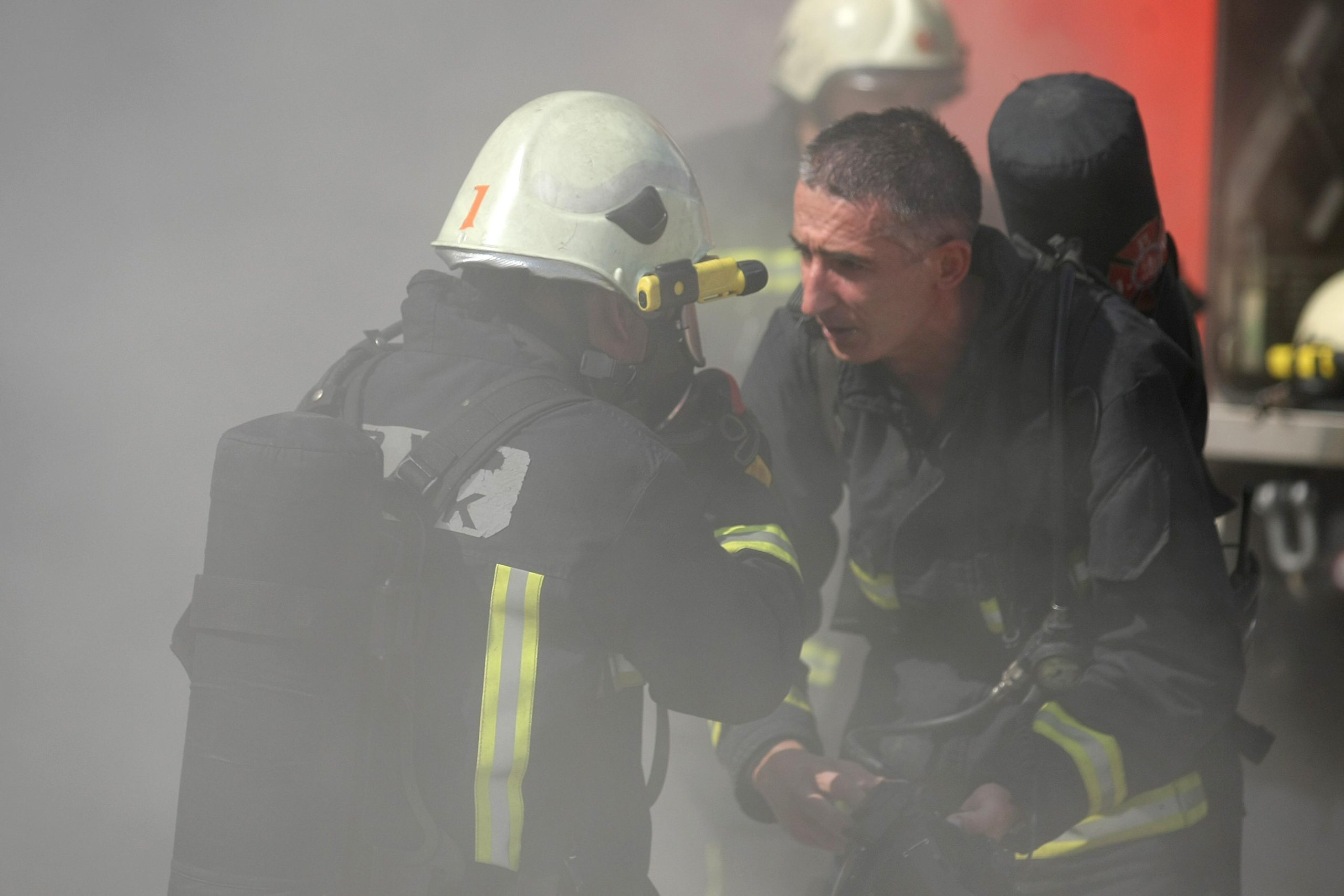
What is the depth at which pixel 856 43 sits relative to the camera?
3711 mm

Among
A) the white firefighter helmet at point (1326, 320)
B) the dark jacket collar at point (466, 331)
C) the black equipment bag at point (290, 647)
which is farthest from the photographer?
the white firefighter helmet at point (1326, 320)

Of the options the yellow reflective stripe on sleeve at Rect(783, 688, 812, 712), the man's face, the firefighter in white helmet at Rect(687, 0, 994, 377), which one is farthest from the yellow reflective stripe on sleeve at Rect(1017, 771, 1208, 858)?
the firefighter in white helmet at Rect(687, 0, 994, 377)

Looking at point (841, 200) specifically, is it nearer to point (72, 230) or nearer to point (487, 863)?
point (487, 863)

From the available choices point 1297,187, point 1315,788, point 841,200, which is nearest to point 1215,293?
point 1297,187

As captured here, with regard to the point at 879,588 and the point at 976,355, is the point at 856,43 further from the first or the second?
the point at 879,588

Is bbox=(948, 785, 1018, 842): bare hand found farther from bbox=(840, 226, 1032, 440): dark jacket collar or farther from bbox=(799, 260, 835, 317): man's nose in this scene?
bbox=(799, 260, 835, 317): man's nose

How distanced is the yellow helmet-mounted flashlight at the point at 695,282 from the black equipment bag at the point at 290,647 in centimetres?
30

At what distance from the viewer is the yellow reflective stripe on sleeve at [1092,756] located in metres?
1.74

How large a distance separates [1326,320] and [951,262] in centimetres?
337

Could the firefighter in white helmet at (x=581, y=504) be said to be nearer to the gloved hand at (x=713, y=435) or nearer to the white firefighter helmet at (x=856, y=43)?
the gloved hand at (x=713, y=435)

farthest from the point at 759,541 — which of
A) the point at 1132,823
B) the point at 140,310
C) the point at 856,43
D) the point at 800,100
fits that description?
the point at 856,43

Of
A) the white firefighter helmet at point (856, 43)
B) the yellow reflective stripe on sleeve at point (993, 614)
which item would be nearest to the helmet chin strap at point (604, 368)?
the yellow reflective stripe on sleeve at point (993, 614)

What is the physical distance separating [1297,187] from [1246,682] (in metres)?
2.68

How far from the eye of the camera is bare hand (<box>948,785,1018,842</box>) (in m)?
1.72
